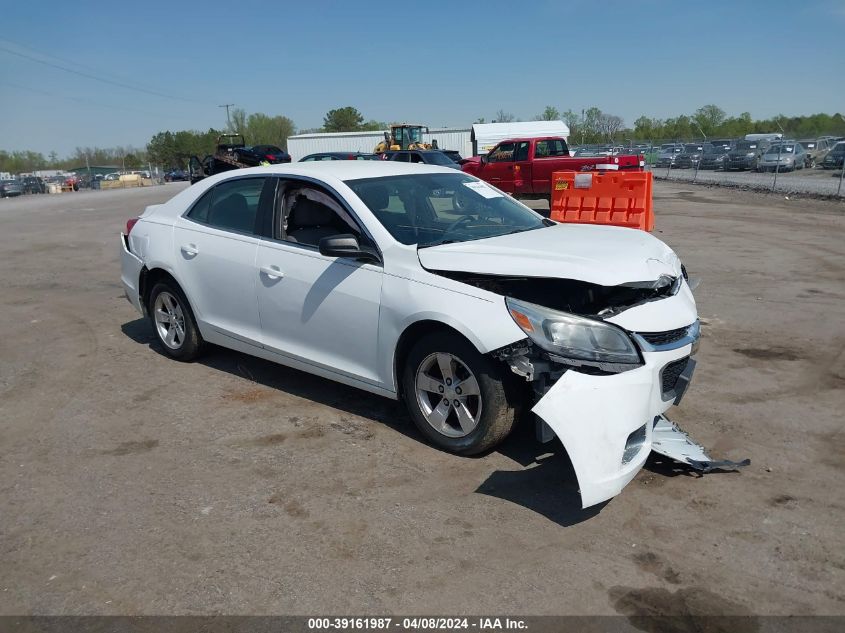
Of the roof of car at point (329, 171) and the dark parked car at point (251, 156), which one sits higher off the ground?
the dark parked car at point (251, 156)

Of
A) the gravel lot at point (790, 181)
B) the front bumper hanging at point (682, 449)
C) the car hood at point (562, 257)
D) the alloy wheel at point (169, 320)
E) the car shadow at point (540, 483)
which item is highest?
the car hood at point (562, 257)

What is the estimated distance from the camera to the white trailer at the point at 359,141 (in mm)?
55344

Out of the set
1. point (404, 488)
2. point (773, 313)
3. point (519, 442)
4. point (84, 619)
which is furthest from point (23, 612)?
point (773, 313)

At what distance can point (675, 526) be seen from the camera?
334 centimetres

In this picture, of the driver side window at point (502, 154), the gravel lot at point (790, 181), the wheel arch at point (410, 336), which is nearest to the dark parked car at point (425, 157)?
the driver side window at point (502, 154)

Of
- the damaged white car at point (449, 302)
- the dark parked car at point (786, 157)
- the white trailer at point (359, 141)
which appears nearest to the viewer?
the damaged white car at point (449, 302)

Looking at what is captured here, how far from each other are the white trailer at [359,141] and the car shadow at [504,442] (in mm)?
50364

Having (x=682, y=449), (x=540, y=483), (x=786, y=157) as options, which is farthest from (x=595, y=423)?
(x=786, y=157)

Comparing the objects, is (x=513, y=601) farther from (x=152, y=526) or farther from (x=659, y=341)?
(x=152, y=526)

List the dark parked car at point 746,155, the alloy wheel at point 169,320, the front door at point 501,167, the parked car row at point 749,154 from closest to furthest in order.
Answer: the alloy wheel at point 169,320, the front door at point 501,167, the parked car row at point 749,154, the dark parked car at point 746,155

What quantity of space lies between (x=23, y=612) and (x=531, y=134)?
38.1 metres

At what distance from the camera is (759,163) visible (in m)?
32.9

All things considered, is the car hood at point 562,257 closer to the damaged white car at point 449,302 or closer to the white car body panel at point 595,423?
the damaged white car at point 449,302

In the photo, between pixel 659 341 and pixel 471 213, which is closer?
pixel 659 341
